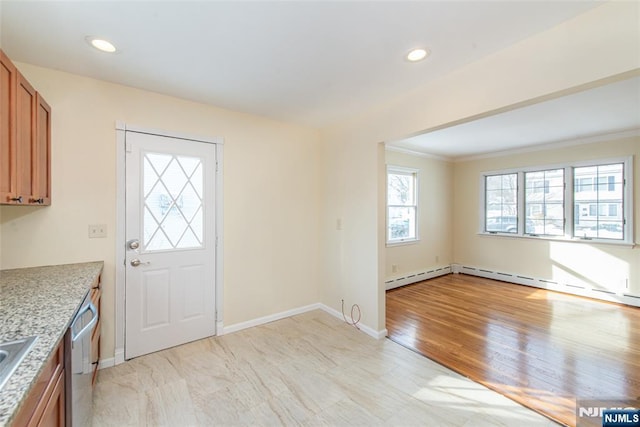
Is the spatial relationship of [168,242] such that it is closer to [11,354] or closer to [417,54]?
[11,354]

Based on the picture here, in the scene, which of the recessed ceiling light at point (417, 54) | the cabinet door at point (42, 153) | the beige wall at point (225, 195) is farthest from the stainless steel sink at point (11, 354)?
the recessed ceiling light at point (417, 54)

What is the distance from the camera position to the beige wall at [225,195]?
2252 mm

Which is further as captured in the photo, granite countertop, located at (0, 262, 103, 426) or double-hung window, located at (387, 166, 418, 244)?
double-hung window, located at (387, 166, 418, 244)

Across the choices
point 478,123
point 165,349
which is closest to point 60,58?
point 165,349

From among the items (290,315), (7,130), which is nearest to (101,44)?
(7,130)

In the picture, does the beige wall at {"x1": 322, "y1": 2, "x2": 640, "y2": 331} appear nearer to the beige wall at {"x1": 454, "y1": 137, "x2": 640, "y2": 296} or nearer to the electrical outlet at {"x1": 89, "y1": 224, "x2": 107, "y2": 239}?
the electrical outlet at {"x1": 89, "y1": 224, "x2": 107, "y2": 239}

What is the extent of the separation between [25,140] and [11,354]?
155 centimetres

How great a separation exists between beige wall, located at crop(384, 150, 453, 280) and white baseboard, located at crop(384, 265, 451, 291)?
65 millimetres

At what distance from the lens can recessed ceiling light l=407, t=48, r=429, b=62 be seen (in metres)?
1.96

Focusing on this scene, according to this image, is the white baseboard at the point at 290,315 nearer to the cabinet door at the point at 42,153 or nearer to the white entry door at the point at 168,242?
the white entry door at the point at 168,242

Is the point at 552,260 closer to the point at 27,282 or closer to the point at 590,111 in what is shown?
the point at 590,111

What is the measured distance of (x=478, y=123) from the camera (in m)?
3.56

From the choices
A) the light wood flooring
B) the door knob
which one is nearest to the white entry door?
the door knob

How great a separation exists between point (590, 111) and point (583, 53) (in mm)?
2259
